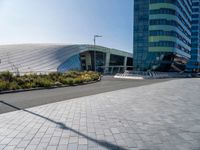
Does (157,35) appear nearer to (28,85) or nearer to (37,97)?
(28,85)

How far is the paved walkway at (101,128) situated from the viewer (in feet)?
14.5

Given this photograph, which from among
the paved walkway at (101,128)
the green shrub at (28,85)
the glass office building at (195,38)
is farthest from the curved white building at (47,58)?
the glass office building at (195,38)

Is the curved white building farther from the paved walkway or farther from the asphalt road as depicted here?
the paved walkway

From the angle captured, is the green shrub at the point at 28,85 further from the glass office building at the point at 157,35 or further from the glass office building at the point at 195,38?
the glass office building at the point at 195,38

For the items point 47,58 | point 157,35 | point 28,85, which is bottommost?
point 28,85

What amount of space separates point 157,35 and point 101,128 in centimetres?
5266

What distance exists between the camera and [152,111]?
7.75m

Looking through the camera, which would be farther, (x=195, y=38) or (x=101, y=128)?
(x=195, y=38)

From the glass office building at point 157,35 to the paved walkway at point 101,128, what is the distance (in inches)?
1899

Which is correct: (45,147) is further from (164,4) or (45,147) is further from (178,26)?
(178,26)

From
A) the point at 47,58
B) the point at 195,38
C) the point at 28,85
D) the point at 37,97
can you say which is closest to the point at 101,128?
the point at 37,97

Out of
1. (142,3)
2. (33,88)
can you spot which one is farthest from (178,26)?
(33,88)

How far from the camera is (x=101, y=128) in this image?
5.59 meters

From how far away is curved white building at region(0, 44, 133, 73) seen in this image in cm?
4466
